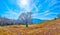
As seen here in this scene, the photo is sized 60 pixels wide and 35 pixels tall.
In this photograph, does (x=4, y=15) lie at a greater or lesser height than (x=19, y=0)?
lesser

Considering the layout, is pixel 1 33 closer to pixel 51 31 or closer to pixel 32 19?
pixel 32 19

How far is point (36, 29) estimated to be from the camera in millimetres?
2332

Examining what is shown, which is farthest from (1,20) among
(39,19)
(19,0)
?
(39,19)

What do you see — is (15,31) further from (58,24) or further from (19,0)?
(58,24)

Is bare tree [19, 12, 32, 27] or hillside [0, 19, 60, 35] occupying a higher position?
bare tree [19, 12, 32, 27]

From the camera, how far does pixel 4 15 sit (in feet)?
7.72

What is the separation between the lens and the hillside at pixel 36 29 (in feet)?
7.52

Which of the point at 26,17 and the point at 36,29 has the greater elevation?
the point at 26,17

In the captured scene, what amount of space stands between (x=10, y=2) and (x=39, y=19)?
65cm

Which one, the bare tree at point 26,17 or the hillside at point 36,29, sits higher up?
the bare tree at point 26,17

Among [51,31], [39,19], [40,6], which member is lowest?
[51,31]

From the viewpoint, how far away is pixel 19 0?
7.82ft

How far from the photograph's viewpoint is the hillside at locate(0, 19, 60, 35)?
2293 millimetres

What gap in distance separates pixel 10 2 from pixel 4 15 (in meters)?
0.28
